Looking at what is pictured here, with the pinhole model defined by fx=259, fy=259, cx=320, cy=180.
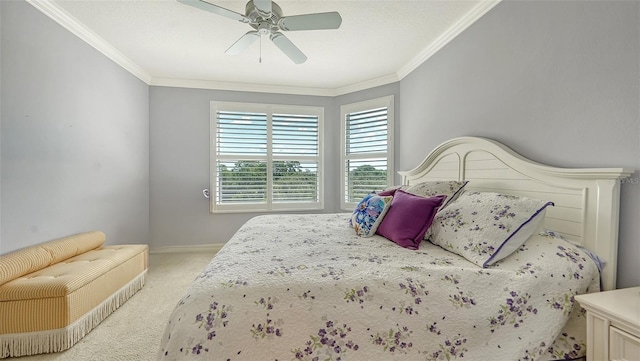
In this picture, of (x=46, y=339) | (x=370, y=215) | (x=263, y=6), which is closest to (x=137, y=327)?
(x=46, y=339)

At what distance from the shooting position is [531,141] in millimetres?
1680

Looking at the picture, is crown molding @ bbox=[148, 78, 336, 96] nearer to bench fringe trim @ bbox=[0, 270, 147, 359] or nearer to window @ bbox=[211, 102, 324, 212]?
window @ bbox=[211, 102, 324, 212]

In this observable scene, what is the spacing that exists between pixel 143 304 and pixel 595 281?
306cm

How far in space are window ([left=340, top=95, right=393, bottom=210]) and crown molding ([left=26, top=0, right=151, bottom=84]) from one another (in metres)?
2.80

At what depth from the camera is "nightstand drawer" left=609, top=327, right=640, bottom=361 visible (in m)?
0.90

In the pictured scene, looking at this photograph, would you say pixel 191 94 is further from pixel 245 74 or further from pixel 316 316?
pixel 316 316

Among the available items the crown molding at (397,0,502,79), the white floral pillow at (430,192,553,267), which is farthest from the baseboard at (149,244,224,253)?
the crown molding at (397,0,502,79)

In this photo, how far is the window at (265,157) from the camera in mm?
3854

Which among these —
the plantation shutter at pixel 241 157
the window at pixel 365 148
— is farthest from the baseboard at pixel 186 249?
the window at pixel 365 148

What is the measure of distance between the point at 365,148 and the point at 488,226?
2572mm

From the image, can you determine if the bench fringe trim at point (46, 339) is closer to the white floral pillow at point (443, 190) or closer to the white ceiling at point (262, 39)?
the white ceiling at point (262, 39)

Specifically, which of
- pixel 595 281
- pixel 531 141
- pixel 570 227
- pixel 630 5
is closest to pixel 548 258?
pixel 595 281

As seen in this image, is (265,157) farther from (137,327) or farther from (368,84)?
(137,327)

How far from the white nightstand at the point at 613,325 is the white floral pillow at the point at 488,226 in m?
0.31
